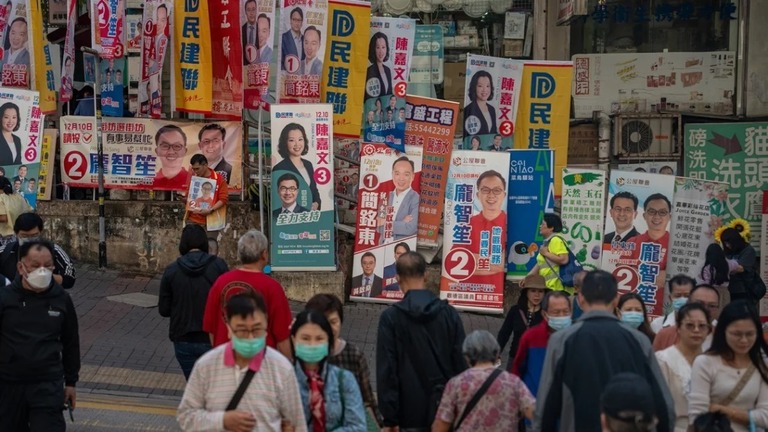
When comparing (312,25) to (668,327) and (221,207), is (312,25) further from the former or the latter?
(668,327)

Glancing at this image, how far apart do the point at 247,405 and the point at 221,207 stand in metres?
8.26

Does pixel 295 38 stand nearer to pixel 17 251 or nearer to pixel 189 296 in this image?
pixel 17 251

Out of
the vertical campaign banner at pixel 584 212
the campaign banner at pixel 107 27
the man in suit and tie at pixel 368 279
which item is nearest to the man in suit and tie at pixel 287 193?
the man in suit and tie at pixel 368 279

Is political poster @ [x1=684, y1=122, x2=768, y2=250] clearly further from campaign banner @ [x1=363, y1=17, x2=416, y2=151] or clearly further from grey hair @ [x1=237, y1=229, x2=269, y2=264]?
grey hair @ [x1=237, y1=229, x2=269, y2=264]

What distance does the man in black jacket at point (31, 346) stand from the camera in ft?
22.0

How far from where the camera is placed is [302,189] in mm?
13555

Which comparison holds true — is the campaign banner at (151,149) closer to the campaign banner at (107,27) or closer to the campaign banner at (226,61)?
the campaign banner at (226,61)

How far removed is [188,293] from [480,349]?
3.05 meters

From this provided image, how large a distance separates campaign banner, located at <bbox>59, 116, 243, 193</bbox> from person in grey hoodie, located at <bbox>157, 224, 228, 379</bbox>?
648 cm

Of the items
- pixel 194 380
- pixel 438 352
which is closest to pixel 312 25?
pixel 438 352

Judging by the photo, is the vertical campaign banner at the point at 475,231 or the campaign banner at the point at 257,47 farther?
the campaign banner at the point at 257,47

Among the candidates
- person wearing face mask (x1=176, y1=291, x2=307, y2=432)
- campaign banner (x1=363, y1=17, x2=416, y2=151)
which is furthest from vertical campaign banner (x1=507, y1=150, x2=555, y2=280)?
person wearing face mask (x1=176, y1=291, x2=307, y2=432)

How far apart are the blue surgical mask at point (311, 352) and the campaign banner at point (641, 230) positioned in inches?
349

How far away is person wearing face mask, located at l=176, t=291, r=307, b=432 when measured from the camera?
A: 16.1ft
